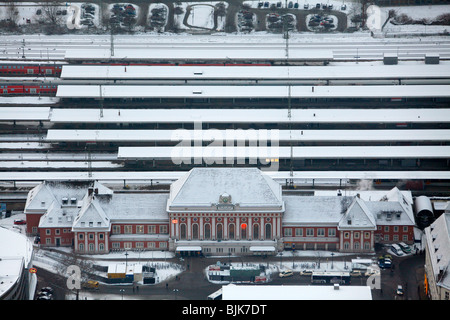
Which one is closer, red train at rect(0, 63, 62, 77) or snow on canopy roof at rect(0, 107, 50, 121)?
snow on canopy roof at rect(0, 107, 50, 121)

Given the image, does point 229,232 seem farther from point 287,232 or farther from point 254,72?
point 254,72

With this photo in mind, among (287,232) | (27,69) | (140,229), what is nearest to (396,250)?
(287,232)

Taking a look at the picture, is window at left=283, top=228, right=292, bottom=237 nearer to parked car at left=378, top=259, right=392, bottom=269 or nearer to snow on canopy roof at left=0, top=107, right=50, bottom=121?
parked car at left=378, top=259, right=392, bottom=269

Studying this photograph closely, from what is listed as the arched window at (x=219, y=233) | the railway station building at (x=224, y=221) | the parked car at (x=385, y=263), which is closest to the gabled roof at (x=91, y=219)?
the railway station building at (x=224, y=221)

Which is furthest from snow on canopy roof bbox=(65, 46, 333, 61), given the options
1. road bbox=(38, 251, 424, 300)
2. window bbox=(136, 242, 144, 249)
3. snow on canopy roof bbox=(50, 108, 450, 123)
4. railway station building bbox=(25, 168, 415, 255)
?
road bbox=(38, 251, 424, 300)

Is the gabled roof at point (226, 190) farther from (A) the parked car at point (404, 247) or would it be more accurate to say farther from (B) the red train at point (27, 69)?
(B) the red train at point (27, 69)
